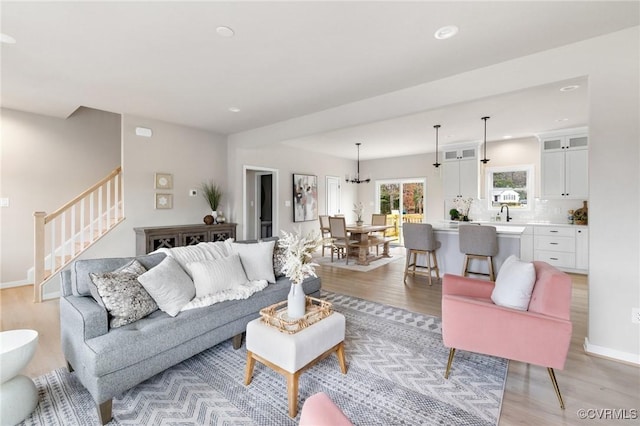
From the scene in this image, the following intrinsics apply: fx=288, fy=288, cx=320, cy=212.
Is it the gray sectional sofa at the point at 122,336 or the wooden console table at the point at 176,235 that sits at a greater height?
the wooden console table at the point at 176,235

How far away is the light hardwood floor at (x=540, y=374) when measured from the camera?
1.79 metres

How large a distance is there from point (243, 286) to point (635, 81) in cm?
369

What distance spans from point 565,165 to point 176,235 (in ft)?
23.4

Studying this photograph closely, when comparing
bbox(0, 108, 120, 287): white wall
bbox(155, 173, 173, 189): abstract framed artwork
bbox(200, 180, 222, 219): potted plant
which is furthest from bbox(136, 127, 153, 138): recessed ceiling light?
bbox(0, 108, 120, 287): white wall

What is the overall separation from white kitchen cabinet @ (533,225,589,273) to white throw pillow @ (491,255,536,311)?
4.33 metres

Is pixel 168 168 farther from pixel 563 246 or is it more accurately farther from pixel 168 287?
pixel 563 246

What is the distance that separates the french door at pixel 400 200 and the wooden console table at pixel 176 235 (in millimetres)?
5091

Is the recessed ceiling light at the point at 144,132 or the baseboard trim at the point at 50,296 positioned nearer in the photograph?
the baseboard trim at the point at 50,296

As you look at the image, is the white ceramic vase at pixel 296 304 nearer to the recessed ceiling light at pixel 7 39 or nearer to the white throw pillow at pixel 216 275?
the white throw pillow at pixel 216 275

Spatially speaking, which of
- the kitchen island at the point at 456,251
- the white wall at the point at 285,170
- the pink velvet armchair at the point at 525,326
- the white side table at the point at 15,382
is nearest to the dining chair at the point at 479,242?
the kitchen island at the point at 456,251

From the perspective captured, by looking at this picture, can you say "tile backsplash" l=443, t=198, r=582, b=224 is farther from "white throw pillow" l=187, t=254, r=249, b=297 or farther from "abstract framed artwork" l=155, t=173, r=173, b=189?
"abstract framed artwork" l=155, t=173, r=173, b=189

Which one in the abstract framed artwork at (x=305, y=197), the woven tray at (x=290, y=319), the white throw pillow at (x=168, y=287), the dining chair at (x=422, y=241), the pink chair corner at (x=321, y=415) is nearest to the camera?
the pink chair corner at (x=321, y=415)

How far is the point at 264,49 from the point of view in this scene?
8.47 ft

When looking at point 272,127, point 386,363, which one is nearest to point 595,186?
point 386,363
